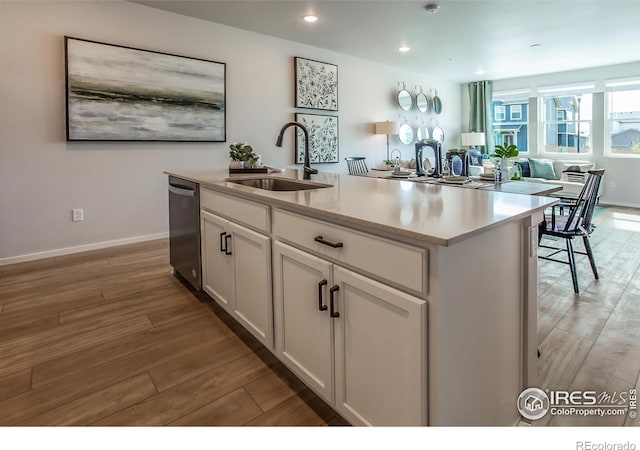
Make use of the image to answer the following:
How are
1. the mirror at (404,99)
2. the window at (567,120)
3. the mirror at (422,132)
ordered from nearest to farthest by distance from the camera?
1. the mirror at (404,99)
2. the window at (567,120)
3. the mirror at (422,132)

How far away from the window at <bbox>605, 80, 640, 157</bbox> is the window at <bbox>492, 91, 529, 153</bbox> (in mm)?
1404

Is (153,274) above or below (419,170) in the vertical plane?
below

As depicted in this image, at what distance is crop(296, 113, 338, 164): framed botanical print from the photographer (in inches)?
217

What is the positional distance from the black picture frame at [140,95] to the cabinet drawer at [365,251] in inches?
121

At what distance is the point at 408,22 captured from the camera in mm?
4512

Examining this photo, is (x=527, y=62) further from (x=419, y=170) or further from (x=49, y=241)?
(x=49, y=241)

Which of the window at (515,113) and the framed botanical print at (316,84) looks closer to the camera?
the framed botanical print at (316,84)

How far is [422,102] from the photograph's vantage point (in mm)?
7520

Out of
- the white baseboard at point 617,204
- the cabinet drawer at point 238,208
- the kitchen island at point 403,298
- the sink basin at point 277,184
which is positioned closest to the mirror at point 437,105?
the white baseboard at point 617,204

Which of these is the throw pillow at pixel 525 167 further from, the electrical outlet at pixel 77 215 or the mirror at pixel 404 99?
the electrical outlet at pixel 77 215

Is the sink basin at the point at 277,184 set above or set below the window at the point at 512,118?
below

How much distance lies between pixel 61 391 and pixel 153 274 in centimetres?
159

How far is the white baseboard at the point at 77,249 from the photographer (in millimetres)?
3556
